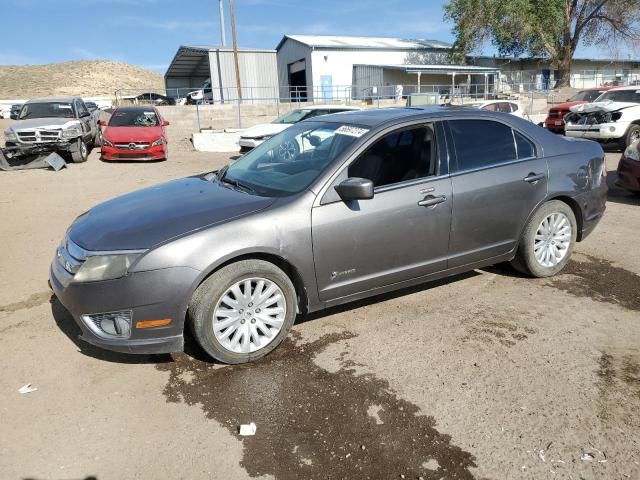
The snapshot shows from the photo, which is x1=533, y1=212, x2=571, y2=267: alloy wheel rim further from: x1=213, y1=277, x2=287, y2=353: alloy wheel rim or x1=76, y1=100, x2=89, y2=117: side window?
x1=76, y1=100, x2=89, y2=117: side window

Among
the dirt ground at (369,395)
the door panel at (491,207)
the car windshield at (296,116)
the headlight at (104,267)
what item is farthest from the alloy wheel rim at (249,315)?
the car windshield at (296,116)

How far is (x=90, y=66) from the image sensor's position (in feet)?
284

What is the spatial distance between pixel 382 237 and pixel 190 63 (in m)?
45.4

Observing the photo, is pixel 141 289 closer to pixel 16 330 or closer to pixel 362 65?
pixel 16 330

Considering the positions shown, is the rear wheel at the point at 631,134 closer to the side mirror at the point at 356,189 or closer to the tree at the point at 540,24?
the side mirror at the point at 356,189

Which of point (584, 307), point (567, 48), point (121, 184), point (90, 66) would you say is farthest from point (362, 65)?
point (90, 66)

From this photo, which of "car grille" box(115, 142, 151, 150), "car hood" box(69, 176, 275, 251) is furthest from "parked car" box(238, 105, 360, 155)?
"car hood" box(69, 176, 275, 251)

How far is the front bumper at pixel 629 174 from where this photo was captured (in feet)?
25.5

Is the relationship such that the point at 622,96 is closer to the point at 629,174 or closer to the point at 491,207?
the point at 629,174

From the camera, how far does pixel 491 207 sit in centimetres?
428

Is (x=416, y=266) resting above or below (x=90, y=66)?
below

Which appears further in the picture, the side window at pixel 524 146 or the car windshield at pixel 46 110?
the car windshield at pixel 46 110

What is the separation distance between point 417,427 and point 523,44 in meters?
47.6

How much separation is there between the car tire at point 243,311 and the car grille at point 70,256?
77 centimetres
